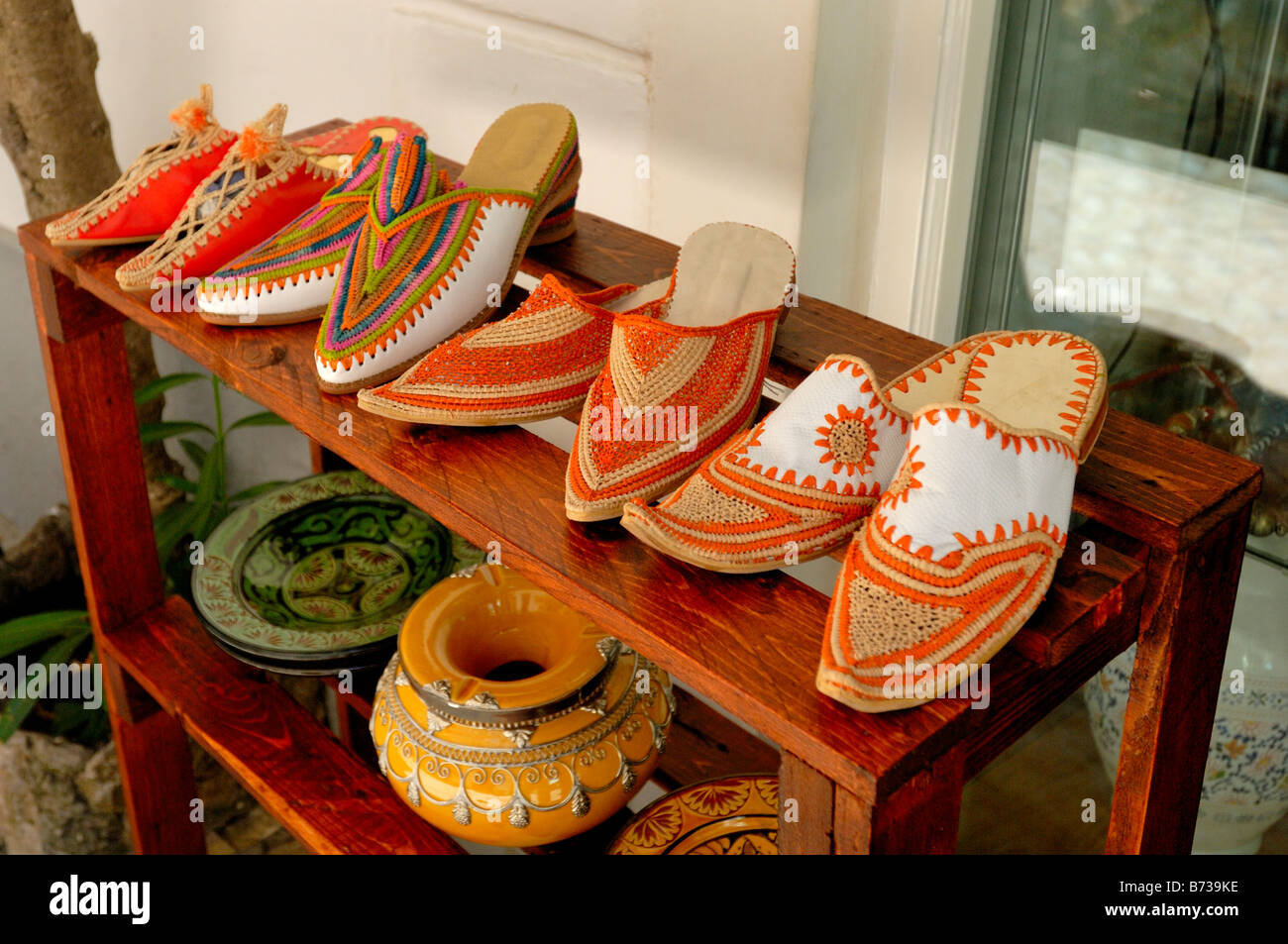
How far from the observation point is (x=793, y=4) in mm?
958

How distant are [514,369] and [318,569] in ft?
1.63

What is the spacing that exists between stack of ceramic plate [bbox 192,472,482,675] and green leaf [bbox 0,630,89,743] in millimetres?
460

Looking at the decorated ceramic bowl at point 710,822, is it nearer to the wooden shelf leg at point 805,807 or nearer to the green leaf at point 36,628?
the wooden shelf leg at point 805,807

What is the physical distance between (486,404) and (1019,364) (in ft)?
1.01

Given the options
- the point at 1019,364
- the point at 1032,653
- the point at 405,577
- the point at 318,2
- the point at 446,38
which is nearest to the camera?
the point at 1032,653

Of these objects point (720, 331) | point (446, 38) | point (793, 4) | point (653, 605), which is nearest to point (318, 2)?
point (446, 38)

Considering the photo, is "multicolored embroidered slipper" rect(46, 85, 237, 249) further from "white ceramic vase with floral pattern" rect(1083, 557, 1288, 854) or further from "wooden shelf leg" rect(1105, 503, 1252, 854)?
"white ceramic vase with floral pattern" rect(1083, 557, 1288, 854)

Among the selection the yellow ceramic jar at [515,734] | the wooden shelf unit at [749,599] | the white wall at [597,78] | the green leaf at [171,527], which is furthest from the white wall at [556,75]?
the green leaf at [171,527]

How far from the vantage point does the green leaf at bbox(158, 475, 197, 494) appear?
1.66m

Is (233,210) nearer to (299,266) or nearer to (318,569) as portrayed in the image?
(299,266)

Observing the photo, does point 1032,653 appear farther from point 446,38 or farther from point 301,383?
point 446,38

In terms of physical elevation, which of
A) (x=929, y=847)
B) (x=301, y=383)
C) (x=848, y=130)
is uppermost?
(x=848, y=130)

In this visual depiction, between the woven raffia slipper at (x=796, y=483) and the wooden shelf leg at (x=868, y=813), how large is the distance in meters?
0.11

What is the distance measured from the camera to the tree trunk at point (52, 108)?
4.68 ft
